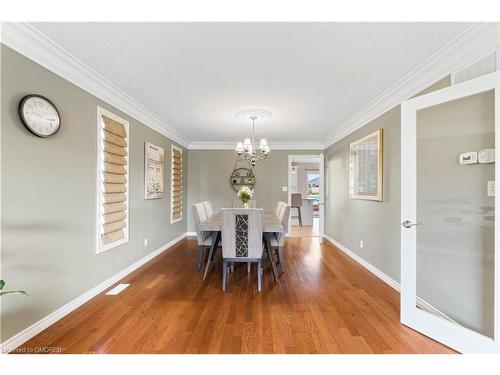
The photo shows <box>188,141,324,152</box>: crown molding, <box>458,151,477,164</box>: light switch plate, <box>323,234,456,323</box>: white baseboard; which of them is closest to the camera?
<box>458,151,477,164</box>: light switch plate

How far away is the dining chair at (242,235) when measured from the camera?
2.70 meters

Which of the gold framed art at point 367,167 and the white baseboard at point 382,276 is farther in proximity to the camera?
the gold framed art at point 367,167

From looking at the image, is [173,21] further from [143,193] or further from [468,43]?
[143,193]

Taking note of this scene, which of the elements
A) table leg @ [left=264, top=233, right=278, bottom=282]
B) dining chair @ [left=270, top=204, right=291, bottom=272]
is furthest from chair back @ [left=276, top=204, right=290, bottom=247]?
table leg @ [left=264, top=233, right=278, bottom=282]

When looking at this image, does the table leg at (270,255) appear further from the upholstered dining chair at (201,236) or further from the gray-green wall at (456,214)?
the gray-green wall at (456,214)

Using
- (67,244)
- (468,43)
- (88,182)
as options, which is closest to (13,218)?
(67,244)

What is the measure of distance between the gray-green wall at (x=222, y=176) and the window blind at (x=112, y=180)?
2.76 metres

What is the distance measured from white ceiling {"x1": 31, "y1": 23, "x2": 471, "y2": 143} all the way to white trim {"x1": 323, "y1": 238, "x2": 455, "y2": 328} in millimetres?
2162

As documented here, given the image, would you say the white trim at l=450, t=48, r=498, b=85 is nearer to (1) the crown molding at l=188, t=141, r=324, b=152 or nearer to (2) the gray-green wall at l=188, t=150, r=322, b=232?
(1) the crown molding at l=188, t=141, r=324, b=152

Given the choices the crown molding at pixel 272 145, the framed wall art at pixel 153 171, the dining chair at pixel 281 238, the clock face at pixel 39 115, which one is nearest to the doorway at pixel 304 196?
the crown molding at pixel 272 145

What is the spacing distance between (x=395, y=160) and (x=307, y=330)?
2.19m

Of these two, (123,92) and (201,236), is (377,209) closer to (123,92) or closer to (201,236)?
(201,236)

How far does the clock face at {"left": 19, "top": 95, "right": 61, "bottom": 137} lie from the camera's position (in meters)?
1.75

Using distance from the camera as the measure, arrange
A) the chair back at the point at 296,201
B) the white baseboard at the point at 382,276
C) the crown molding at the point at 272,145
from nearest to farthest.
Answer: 1. the white baseboard at the point at 382,276
2. the crown molding at the point at 272,145
3. the chair back at the point at 296,201
